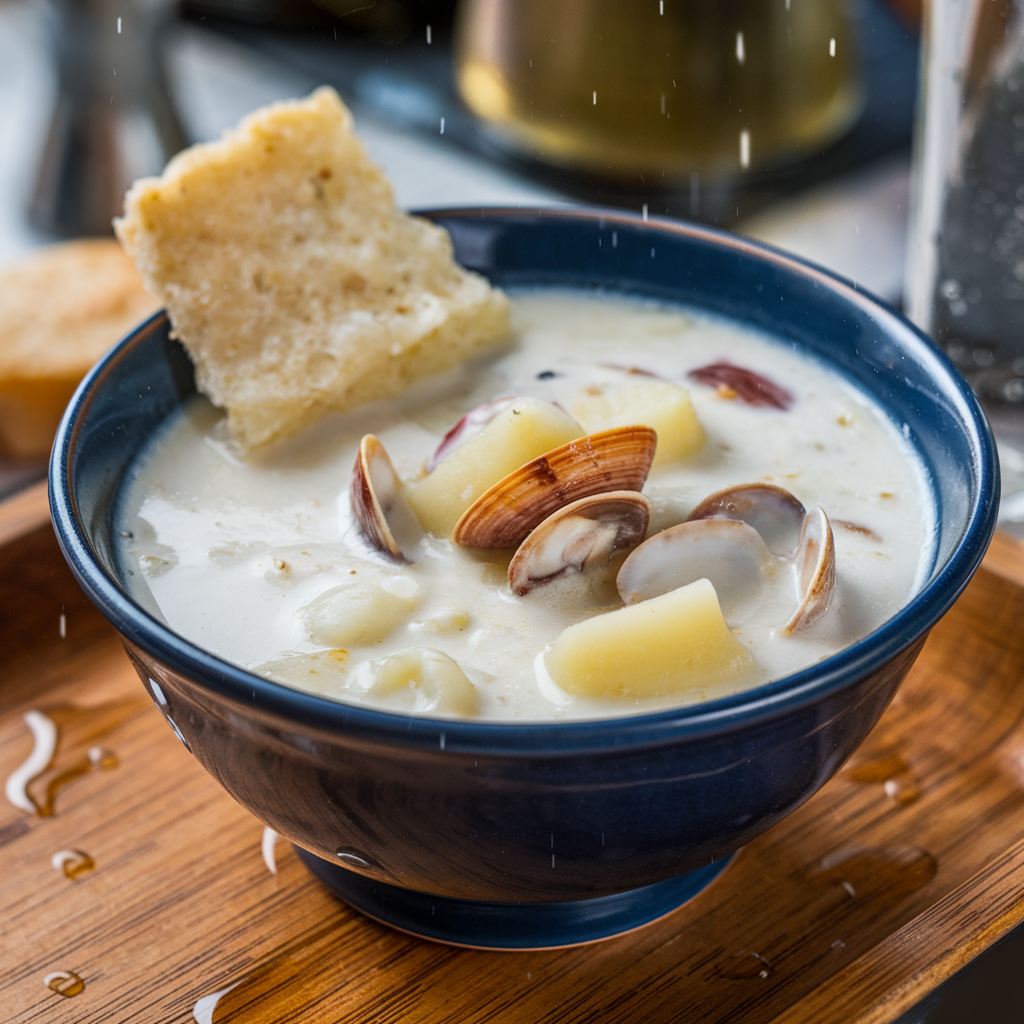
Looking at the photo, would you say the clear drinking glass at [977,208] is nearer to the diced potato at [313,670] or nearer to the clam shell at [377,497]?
the clam shell at [377,497]

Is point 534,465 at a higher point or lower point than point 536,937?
higher

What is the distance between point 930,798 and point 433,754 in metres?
0.75

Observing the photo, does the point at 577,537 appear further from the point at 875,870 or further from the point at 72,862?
the point at 72,862

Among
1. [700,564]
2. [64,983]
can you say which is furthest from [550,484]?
[64,983]

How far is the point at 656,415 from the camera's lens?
144cm

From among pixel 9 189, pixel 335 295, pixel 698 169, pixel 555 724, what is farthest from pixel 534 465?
pixel 9 189

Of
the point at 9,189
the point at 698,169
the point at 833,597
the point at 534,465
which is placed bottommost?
the point at 9,189

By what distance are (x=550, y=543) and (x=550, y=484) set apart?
64 mm

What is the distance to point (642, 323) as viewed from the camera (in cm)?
174

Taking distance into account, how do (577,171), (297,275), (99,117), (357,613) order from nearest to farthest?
1. (357,613)
2. (297,275)
3. (577,171)
4. (99,117)

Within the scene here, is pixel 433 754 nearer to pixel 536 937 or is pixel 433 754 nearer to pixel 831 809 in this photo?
pixel 536 937

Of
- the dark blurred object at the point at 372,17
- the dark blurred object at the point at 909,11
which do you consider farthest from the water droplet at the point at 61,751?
the dark blurred object at the point at 909,11

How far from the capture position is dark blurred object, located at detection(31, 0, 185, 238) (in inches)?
120

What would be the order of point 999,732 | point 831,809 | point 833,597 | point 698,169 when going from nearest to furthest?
point 833,597
point 831,809
point 999,732
point 698,169
